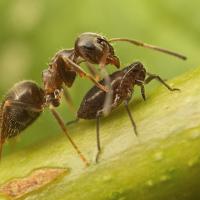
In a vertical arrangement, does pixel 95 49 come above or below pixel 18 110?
above

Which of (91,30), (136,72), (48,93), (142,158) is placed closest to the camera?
(142,158)

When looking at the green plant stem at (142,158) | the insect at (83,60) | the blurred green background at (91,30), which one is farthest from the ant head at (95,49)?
the blurred green background at (91,30)

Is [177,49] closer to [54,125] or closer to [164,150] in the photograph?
[54,125]

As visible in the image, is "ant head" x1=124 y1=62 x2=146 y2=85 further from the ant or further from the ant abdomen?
the ant abdomen

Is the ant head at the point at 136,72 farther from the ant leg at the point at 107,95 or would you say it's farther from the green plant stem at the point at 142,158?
the green plant stem at the point at 142,158

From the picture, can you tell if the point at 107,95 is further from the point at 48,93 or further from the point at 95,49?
the point at 48,93

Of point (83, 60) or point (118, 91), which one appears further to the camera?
point (83, 60)

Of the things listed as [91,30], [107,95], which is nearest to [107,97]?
[107,95]

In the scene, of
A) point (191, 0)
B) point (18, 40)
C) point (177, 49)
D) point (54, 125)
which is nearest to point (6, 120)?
point (54, 125)
